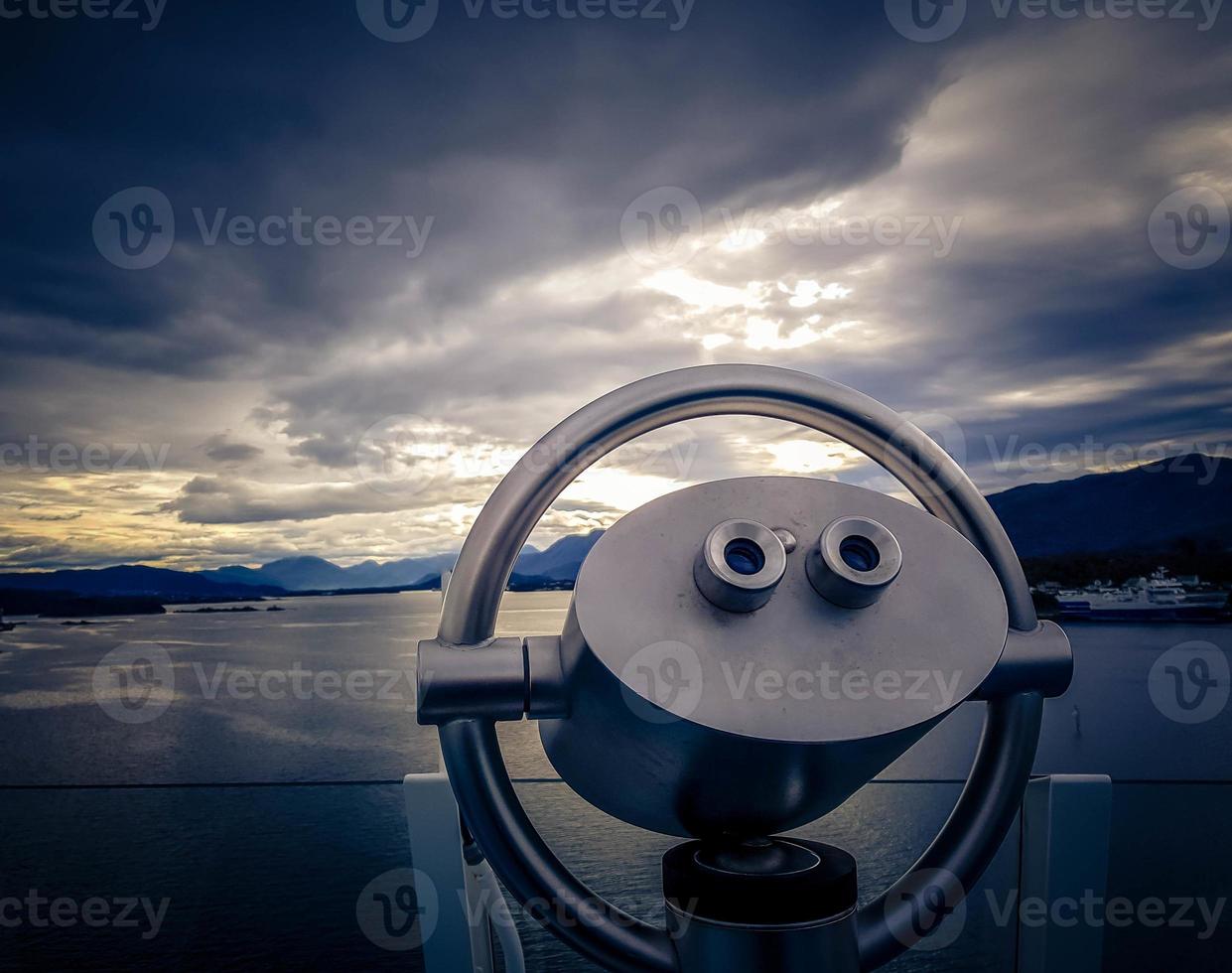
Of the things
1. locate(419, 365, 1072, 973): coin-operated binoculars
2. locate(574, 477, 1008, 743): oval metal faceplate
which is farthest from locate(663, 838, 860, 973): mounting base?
locate(574, 477, 1008, 743): oval metal faceplate

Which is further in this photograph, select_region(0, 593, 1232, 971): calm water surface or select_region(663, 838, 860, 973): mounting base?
select_region(0, 593, 1232, 971): calm water surface

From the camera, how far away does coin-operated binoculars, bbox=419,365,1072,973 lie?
458 mm

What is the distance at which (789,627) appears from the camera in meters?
0.49

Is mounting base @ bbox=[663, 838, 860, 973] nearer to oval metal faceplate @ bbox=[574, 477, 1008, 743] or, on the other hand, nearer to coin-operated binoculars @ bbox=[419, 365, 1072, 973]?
coin-operated binoculars @ bbox=[419, 365, 1072, 973]

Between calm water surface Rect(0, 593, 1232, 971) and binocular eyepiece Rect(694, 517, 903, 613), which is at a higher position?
binocular eyepiece Rect(694, 517, 903, 613)

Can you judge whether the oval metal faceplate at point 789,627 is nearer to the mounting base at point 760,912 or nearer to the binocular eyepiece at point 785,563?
the binocular eyepiece at point 785,563

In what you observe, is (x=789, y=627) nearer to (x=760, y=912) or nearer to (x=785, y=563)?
(x=785, y=563)

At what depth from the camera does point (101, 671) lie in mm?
62656

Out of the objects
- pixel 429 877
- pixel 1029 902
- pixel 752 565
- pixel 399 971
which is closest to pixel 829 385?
pixel 752 565

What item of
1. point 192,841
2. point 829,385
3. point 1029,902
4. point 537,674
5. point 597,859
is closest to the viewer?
point 537,674

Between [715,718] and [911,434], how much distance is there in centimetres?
33

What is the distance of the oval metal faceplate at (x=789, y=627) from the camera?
1.46ft

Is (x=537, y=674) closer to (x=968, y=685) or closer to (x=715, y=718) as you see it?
(x=715, y=718)

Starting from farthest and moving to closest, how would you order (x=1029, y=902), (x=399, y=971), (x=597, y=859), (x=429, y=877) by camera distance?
(x=399, y=971), (x=597, y=859), (x=1029, y=902), (x=429, y=877)
